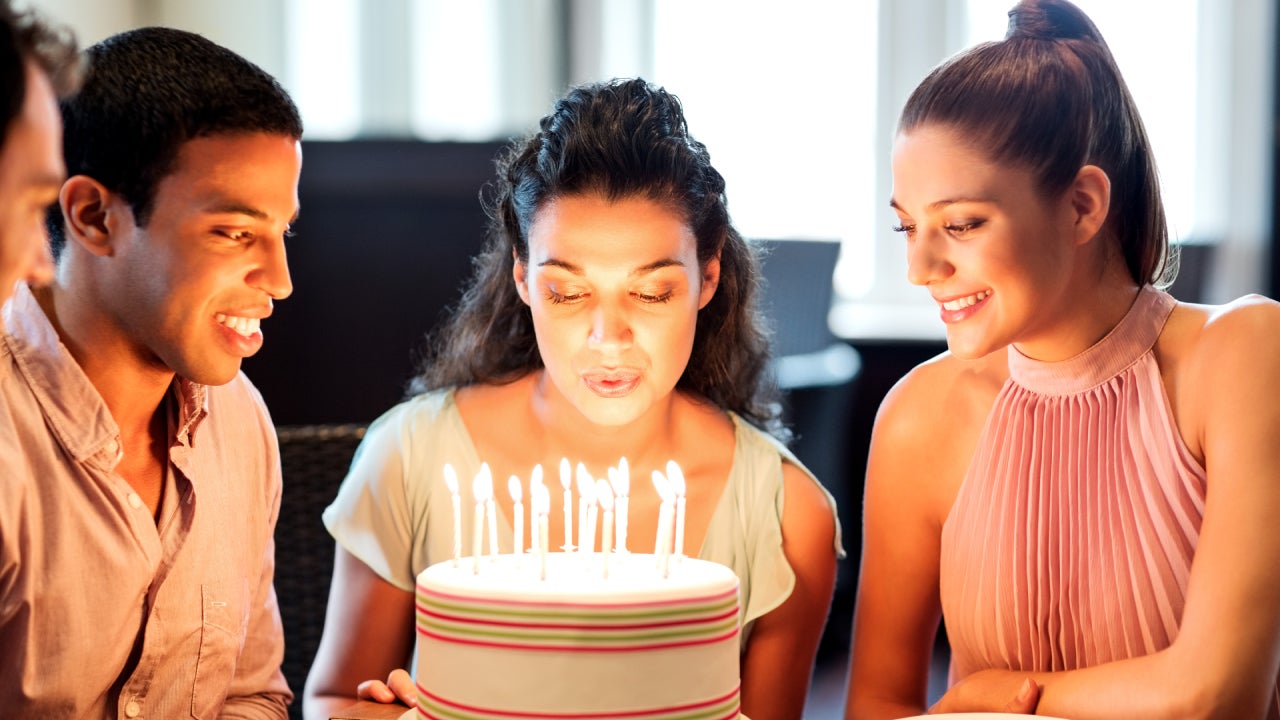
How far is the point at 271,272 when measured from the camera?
5.55 ft

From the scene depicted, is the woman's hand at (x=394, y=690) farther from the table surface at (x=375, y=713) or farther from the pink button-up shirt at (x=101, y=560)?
the pink button-up shirt at (x=101, y=560)

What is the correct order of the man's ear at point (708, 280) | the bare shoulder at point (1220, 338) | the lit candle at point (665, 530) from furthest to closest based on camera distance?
1. the man's ear at point (708, 280)
2. the bare shoulder at point (1220, 338)
3. the lit candle at point (665, 530)

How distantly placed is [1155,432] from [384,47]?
499 cm

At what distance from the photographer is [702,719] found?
1.34m

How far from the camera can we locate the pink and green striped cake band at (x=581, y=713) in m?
1.29

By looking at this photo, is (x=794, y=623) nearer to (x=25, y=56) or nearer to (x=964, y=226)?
(x=964, y=226)

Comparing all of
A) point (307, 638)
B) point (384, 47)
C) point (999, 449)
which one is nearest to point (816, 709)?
point (307, 638)

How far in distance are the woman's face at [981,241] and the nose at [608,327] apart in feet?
1.33

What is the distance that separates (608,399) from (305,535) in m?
0.75

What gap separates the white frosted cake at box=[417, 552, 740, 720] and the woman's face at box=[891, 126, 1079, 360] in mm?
615

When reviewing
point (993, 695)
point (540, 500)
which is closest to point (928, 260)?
point (993, 695)

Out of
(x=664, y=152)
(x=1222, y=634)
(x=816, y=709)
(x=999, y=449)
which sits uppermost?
(x=664, y=152)

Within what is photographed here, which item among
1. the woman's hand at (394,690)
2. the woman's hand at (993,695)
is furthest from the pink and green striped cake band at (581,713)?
the woman's hand at (993,695)

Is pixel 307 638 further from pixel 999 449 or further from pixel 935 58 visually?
pixel 935 58
